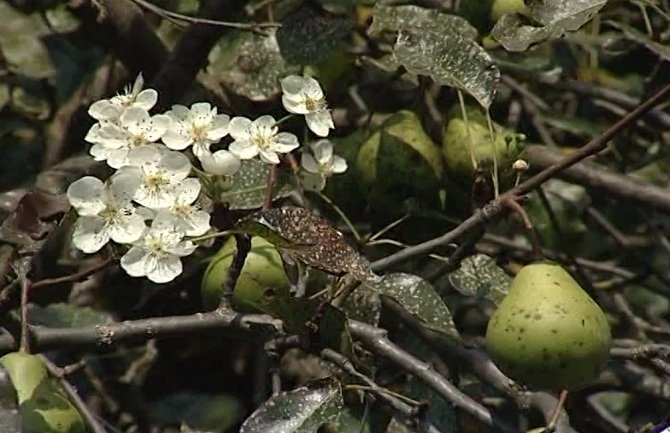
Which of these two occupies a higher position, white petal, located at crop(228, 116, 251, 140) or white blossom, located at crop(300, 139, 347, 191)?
white petal, located at crop(228, 116, 251, 140)

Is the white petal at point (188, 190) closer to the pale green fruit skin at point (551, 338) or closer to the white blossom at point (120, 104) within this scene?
the white blossom at point (120, 104)

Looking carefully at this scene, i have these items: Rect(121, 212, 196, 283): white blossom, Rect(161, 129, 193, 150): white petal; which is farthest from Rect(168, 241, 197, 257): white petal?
Rect(161, 129, 193, 150): white petal

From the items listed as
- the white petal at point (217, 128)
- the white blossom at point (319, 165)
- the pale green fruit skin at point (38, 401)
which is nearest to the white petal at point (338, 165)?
the white blossom at point (319, 165)

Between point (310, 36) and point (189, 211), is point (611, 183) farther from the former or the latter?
point (189, 211)

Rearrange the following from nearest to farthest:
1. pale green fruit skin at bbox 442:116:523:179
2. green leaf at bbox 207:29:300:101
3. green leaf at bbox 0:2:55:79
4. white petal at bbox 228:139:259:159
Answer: white petal at bbox 228:139:259:159, pale green fruit skin at bbox 442:116:523:179, green leaf at bbox 207:29:300:101, green leaf at bbox 0:2:55:79

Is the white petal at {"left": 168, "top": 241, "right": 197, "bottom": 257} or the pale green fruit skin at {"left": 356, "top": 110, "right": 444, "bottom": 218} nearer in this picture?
the white petal at {"left": 168, "top": 241, "right": 197, "bottom": 257}

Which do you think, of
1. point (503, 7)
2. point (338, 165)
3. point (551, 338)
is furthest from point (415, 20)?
point (551, 338)

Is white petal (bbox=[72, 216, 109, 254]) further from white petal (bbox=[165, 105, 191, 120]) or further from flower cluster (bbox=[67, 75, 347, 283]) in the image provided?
white petal (bbox=[165, 105, 191, 120])
